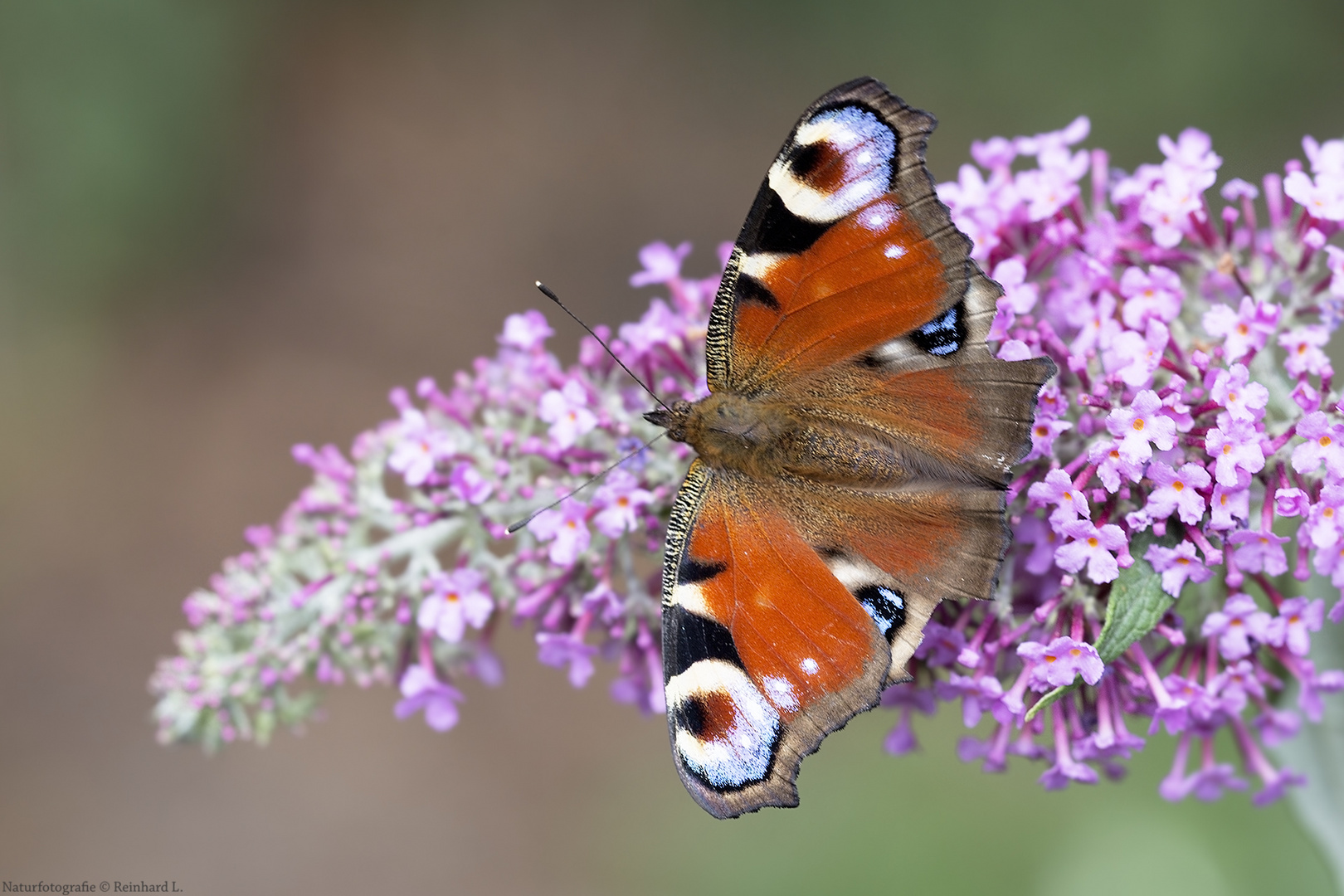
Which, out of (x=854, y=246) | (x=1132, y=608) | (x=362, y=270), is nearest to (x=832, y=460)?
(x=854, y=246)

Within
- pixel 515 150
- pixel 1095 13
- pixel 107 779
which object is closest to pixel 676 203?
pixel 515 150

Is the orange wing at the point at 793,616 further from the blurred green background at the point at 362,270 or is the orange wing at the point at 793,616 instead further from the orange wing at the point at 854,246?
the blurred green background at the point at 362,270

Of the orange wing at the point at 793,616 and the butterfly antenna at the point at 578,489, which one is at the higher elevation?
the butterfly antenna at the point at 578,489

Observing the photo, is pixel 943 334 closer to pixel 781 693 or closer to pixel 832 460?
pixel 832 460

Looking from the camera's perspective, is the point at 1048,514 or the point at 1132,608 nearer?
the point at 1132,608

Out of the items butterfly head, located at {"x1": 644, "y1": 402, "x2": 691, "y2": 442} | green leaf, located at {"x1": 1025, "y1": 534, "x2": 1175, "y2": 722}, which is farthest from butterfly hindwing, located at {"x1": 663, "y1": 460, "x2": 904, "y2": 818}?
green leaf, located at {"x1": 1025, "y1": 534, "x2": 1175, "y2": 722}

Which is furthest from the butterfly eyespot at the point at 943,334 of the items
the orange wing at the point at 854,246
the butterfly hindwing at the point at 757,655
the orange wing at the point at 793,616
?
the butterfly hindwing at the point at 757,655
